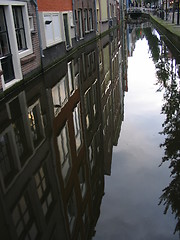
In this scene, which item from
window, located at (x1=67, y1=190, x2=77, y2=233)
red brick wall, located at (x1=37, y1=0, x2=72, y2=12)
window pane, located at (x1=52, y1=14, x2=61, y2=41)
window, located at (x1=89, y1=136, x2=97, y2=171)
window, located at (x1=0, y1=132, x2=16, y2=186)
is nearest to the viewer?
window, located at (x1=67, y1=190, x2=77, y2=233)

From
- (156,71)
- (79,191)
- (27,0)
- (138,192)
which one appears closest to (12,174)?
(79,191)

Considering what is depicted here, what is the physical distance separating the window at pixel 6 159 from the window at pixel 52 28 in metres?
9.76

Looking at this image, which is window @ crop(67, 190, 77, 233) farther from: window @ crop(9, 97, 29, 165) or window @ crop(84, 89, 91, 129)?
window @ crop(84, 89, 91, 129)

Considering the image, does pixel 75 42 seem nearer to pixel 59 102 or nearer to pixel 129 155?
pixel 59 102

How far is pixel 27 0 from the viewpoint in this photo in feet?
43.2

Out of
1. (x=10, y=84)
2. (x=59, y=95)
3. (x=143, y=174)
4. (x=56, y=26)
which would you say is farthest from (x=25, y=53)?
(x=143, y=174)

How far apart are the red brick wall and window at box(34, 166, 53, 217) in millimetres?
12029

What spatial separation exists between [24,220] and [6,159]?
6.61ft

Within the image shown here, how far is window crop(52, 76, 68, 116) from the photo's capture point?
346 inches

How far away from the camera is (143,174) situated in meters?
5.54

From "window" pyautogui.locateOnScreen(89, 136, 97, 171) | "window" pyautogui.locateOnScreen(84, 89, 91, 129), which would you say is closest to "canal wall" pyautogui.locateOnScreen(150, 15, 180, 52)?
"window" pyautogui.locateOnScreen(84, 89, 91, 129)

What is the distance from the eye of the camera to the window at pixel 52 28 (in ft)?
52.0

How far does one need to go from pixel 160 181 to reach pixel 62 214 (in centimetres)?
194

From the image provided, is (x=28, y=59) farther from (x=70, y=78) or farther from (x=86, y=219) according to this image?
(x=86, y=219)
